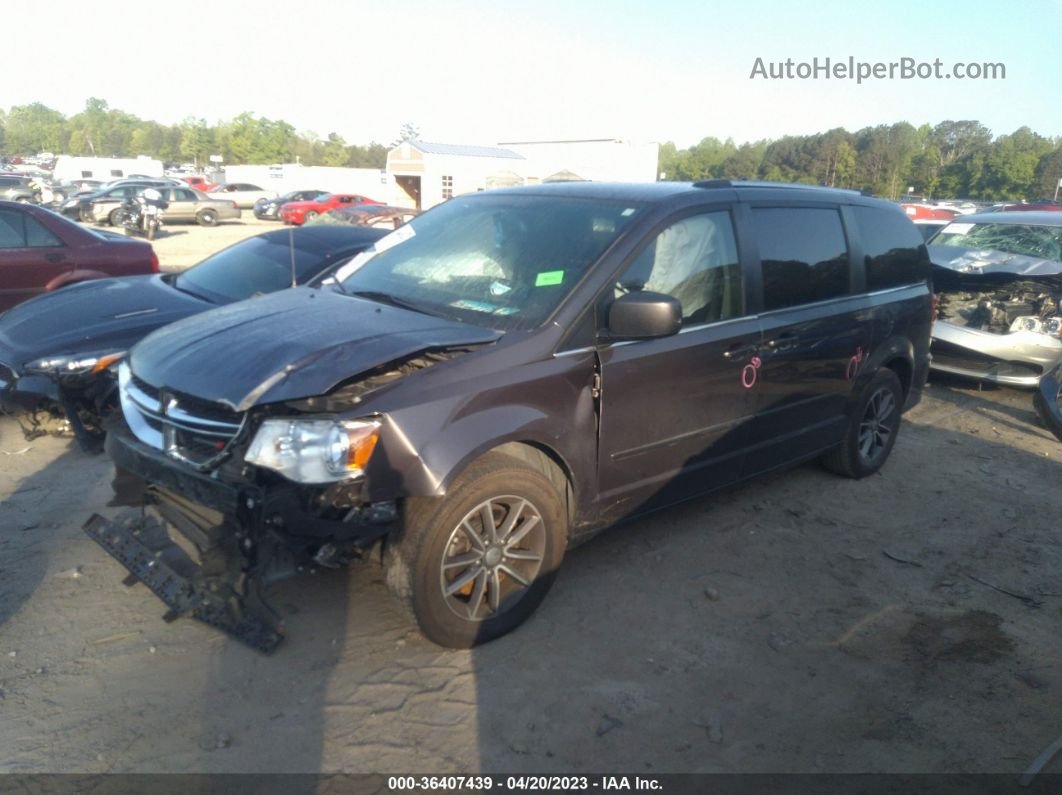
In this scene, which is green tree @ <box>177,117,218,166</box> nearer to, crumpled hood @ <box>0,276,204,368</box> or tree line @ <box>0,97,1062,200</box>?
tree line @ <box>0,97,1062,200</box>

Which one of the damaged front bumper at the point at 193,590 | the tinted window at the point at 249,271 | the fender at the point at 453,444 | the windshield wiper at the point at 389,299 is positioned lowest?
the damaged front bumper at the point at 193,590

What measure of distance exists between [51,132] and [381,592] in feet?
479

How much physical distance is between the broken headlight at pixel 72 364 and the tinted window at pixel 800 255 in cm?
392

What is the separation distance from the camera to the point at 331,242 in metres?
6.74

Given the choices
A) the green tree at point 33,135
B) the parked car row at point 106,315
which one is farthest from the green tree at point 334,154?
the parked car row at point 106,315

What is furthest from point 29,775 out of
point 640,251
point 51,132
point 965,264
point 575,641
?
point 51,132

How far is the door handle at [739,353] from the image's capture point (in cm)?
421

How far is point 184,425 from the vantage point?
3229mm

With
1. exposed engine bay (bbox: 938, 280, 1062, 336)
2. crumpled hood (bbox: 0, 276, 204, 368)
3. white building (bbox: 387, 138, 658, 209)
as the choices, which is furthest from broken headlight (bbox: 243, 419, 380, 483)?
white building (bbox: 387, 138, 658, 209)

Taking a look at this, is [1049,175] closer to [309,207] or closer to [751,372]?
[309,207]

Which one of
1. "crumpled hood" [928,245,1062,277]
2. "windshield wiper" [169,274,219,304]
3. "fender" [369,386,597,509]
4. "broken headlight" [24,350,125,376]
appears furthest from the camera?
"crumpled hood" [928,245,1062,277]

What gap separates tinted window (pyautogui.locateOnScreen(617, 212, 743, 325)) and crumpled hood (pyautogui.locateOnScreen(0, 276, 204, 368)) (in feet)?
11.1

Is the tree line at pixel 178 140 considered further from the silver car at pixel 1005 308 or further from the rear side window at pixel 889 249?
the rear side window at pixel 889 249

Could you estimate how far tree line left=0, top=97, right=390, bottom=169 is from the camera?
95.2 m
